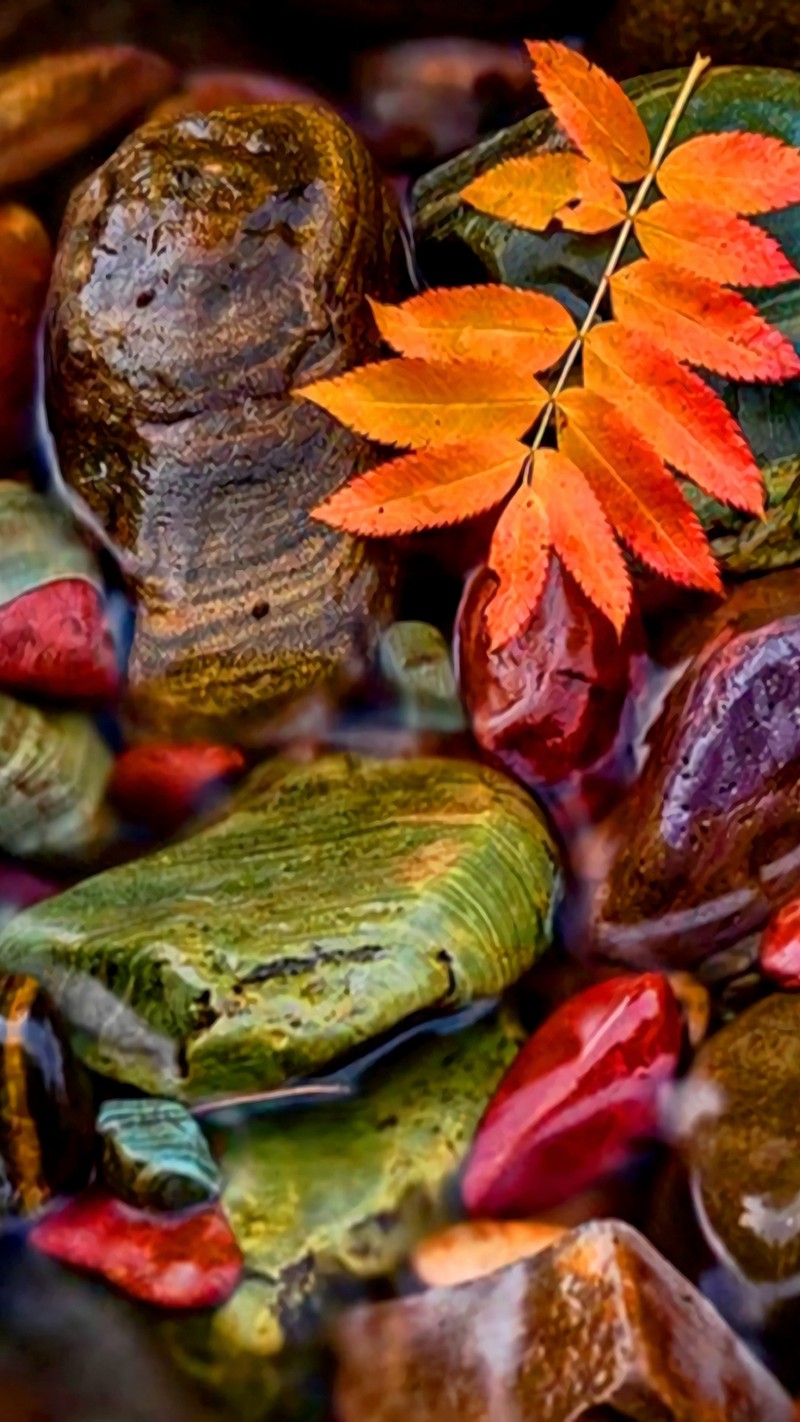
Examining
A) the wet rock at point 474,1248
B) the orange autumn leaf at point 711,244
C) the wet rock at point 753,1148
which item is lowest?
the wet rock at point 474,1248

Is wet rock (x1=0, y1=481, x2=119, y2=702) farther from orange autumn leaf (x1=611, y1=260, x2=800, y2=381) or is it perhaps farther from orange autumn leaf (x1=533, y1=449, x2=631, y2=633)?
orange autumn leaf (x1=611, y1=260, x2=800, y2=381)

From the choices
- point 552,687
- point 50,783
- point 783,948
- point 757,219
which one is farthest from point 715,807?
point 50,783

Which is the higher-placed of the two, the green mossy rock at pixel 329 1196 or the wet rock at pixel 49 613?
→ the wet rock at pixel 49 613

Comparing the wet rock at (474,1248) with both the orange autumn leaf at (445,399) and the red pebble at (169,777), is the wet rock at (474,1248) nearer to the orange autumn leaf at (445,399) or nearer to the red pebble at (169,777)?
the red pebble at (169,777)

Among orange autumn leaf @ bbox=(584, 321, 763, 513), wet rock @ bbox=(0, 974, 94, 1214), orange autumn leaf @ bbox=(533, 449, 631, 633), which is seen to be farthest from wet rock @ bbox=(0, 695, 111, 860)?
orange autumn leaf @ bbox=(584, 321, 763, 513)

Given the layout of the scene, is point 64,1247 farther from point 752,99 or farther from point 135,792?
point 752,99

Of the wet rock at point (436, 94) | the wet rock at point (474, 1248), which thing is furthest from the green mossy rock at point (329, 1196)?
the wet rock at point (436, 94)

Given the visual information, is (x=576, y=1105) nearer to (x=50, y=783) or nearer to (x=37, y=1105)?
(x=37, y=1105)
